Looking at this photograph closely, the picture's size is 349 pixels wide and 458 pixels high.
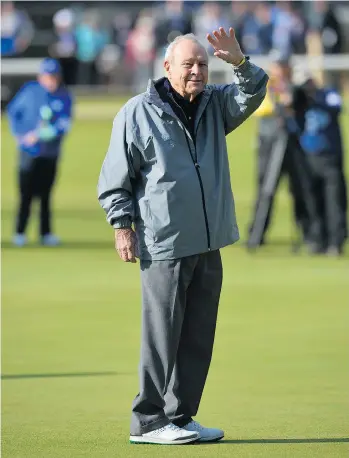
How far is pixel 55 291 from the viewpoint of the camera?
1377 centimetres

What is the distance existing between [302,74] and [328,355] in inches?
277

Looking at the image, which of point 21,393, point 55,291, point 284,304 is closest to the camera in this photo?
point 21,393

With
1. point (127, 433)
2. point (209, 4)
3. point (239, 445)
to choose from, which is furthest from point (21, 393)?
point (209, 4)

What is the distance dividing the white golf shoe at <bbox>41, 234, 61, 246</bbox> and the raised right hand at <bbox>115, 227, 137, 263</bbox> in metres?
10.6

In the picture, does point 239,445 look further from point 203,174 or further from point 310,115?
point 310,115

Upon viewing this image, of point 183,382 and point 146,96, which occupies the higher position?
point 146,96

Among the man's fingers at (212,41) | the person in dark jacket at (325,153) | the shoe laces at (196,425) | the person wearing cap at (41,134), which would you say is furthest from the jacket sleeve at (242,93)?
the person wearing cap at (41,134)

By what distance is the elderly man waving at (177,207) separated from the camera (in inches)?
284

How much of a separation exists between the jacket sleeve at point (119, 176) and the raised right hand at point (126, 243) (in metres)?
0.03

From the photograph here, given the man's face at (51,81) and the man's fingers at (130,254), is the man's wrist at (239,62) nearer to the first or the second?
the man's fingers at (130,254)

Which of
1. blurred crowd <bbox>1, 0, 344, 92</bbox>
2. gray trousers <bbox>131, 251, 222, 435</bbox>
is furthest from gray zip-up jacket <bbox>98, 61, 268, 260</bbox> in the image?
Result: blurred crowd <bbox>1, 0, 344, 92</bbox>

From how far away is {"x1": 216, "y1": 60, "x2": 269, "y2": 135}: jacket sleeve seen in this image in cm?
731

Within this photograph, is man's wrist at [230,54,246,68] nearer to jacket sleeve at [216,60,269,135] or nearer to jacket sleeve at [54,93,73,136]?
jacket sleeve at [216,60,269,135]

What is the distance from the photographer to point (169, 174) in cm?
721
